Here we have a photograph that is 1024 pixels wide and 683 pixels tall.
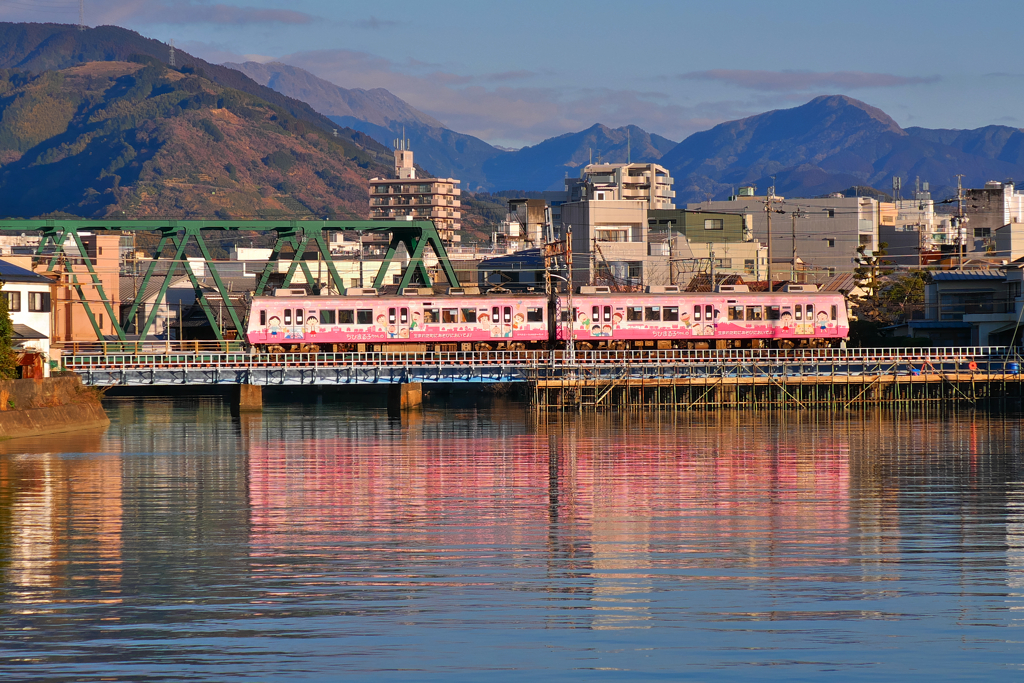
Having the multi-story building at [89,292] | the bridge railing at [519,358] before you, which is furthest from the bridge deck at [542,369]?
the multi-story building at [89,292]

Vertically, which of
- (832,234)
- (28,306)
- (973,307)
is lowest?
(973,307)

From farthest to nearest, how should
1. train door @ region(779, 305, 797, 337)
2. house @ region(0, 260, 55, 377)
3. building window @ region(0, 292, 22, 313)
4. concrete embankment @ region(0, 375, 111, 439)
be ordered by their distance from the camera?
train door @ region(779, 305, 797, 337), building window @ region(0, 292, 22, 313), house @ region(0, 260, 55, 377), concrete embankment @ region(0, 375, 111, 439)

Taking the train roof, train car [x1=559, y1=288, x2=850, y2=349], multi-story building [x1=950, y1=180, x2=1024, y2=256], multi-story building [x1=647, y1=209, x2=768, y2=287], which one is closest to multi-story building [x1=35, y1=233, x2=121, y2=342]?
the train roof

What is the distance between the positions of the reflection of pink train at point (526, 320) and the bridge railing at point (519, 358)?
2.84ft

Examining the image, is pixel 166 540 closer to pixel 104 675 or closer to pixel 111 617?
pixel 111 617

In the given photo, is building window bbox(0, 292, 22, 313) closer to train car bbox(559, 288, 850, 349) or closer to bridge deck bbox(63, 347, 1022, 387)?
bridge deck bbox(63, 347, 1022, 387)

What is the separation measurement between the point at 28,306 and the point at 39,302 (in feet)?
2.31

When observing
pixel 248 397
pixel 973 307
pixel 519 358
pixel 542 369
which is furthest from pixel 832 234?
pixel 248 397

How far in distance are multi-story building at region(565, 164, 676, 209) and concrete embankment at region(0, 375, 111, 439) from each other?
7240 centimetres

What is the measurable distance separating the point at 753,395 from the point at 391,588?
38.3 meters

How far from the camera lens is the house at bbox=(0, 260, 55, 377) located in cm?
4591

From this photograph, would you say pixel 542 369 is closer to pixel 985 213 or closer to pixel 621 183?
pixel 985 213

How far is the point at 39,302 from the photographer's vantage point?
159ft

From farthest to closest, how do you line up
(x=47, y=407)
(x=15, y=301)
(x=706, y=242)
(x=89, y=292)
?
(x=706, y=242)
(x=89, y=292)
(x=15, y=301)
(x=47, y=407)
